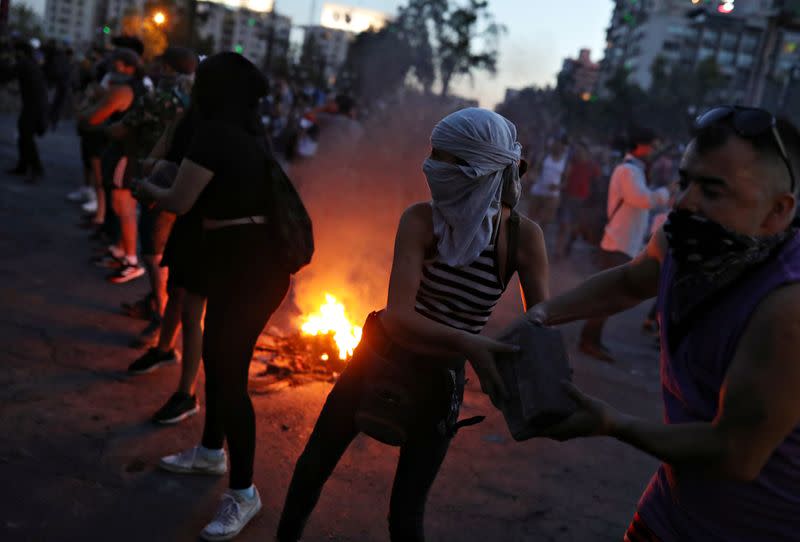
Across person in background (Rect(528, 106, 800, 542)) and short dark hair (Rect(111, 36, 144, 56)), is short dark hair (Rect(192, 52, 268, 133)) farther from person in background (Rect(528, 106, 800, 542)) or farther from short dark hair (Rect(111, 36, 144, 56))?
short dark hair (Rect(111, 36, 144, 56))

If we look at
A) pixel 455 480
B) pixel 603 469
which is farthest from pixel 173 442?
pixel 603 469

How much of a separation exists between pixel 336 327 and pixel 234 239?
95.2 inches

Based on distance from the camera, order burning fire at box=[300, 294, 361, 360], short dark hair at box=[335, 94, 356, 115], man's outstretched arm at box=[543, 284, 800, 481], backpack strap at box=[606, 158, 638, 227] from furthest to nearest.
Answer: short dark hair at box=[335, 94, 356, 115] → backpack strap at box=[606, 158, 638, 227] → burning fire at box=[300, 294, 361, 360] → man's outstretched arm at box=[543, 284, 800, 481]

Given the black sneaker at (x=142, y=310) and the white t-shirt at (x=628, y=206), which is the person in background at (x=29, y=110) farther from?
the white t-shirt at (x=628, y=206)

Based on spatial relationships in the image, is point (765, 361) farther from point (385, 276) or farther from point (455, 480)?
point (385, 276)

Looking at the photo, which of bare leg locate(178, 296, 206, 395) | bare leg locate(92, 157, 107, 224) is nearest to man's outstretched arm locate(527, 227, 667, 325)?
bare leg locate(178, 296, 206, 395)

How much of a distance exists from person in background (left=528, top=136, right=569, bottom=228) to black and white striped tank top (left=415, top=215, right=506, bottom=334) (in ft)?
32.7

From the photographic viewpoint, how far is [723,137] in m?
1.71

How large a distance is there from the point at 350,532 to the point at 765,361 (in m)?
2.64

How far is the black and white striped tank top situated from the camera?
8.69ft

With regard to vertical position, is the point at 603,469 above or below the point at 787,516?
below

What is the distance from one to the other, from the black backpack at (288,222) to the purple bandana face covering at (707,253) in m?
2.01

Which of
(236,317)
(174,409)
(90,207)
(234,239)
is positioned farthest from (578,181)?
(236,317)

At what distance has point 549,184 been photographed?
12375mm
